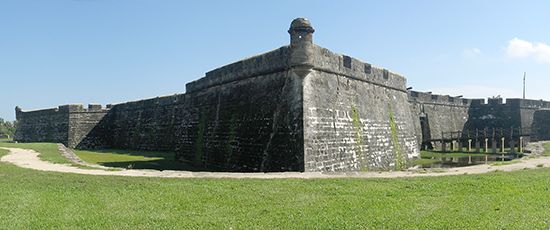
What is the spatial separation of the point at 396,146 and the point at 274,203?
12054 millimetres

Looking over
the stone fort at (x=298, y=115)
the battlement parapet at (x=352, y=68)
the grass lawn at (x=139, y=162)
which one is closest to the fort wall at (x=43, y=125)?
the grass lawn at (x=139, y=162)

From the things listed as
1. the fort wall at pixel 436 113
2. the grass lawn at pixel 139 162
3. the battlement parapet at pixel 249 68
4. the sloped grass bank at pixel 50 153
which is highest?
the battlement parapet at pixel 249 68

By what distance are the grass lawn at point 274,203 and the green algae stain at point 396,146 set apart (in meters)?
7.93

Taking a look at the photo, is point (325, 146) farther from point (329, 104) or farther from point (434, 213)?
point (434, 213)

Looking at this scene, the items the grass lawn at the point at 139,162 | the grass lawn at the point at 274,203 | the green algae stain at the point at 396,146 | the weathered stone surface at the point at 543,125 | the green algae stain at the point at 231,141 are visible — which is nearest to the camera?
the grass lawn at the point at 274,203

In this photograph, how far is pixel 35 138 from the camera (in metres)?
32.0

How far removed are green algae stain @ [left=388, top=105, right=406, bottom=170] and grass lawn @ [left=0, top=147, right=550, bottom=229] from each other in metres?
7.93

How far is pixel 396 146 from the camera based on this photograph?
1731 centimetres

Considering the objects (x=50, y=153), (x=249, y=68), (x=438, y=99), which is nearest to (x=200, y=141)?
(x=249, y=68)

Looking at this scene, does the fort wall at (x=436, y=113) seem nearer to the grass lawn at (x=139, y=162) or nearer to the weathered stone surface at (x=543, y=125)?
the weathered stone surface at (x=543, y=125)

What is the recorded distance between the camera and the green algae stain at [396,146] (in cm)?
1694

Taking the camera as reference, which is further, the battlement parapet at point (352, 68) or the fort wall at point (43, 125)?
the fort wall at point (43, 125)

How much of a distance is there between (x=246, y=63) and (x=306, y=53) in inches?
135

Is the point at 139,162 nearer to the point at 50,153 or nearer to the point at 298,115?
the point at 50,153
